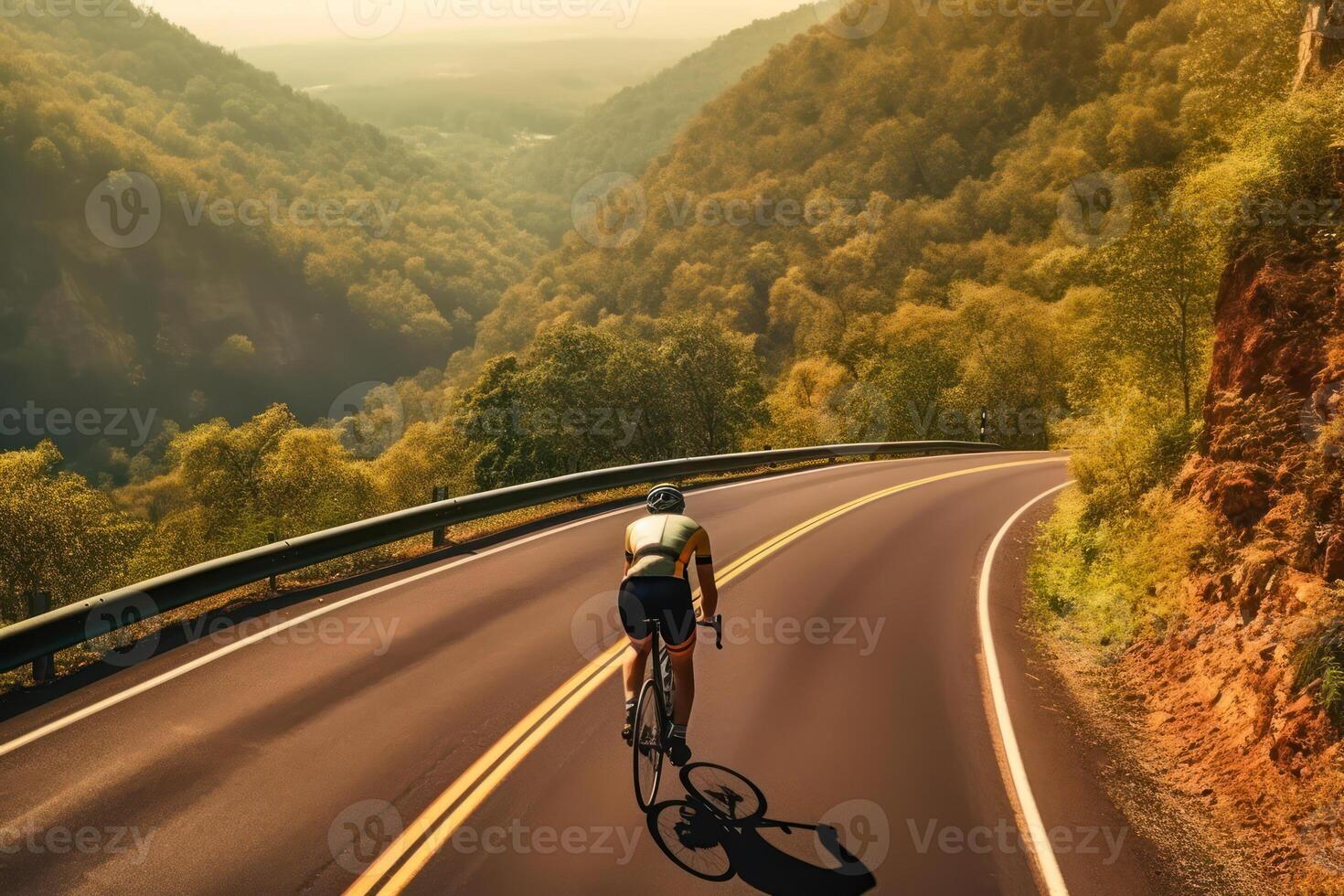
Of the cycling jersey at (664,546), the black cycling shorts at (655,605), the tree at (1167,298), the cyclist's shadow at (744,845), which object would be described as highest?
the tree at (1167,298)

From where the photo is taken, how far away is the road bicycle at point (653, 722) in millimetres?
5707

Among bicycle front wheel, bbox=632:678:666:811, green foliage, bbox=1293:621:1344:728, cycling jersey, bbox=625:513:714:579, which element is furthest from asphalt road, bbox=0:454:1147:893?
green foliage, bbox=1293:621:1344:728

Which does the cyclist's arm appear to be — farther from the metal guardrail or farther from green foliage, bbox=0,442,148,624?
green foliage, bbox=0,442,148,624

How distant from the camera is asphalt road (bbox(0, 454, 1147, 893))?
504cm

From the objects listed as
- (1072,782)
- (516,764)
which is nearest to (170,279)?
(516,764)

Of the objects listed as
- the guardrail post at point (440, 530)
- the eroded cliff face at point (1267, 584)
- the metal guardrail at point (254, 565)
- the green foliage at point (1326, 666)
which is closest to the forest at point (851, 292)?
the eroded cliff face at point (1267, 584)

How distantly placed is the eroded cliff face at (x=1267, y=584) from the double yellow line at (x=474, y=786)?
16.9 feet

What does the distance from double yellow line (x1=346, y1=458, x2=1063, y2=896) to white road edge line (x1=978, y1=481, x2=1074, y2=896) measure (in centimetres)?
366

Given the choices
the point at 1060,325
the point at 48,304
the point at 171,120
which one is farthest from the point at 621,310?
the point at 171,120

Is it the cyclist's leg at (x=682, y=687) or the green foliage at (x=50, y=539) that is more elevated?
the cyclist's leg at (x=682, y=687)

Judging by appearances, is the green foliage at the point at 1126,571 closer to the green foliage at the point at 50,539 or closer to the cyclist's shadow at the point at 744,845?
the cyclist's shadow at the point at 744,845

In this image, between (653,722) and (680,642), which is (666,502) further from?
(653,722)

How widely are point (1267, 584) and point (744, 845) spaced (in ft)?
19.5

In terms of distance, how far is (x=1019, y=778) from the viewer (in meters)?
6.43
